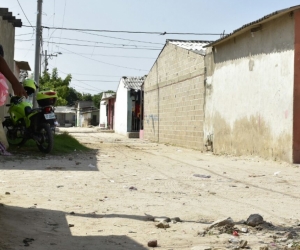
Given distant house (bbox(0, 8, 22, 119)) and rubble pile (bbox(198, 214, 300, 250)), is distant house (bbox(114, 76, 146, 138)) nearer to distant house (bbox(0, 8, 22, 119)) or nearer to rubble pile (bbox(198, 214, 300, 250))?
distant house (bbox(0, 8, 22, 119))

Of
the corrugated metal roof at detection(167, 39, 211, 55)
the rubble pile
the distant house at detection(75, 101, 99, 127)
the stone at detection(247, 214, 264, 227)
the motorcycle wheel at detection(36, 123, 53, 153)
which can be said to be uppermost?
the corrugated metal roof at detection(167, 39, 211, 55)

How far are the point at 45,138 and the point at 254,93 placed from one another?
5249mm

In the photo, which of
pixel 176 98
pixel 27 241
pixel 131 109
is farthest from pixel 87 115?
pixel 27 241

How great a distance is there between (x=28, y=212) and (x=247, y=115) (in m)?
8.42

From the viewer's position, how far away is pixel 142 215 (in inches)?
175

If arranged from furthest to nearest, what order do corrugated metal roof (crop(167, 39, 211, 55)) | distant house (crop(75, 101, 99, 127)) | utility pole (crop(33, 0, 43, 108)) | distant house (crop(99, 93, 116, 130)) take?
distant house (crop(75, 101, 99, 127)) < distant house (crop(99, 93, 116, 130)) < utility pole (crop(33, 0, 43, 108)) < corrugated metal roof (crop(167, 39, 211, 55))

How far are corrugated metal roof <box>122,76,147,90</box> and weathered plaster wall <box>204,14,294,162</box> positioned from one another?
50.4ft

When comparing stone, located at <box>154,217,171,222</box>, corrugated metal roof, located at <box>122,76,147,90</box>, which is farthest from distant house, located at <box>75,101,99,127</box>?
stone, located at <box>154,217,171,222</box>

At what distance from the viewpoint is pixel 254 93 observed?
37.4 feet

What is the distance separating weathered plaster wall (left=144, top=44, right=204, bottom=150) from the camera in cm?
1543

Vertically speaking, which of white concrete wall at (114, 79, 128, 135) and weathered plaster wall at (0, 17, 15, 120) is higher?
weathered plaster wall at (0, 17, 15, 120)

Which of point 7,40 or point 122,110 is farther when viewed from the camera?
point 122,110

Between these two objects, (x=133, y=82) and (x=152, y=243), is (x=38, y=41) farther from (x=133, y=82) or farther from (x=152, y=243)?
(x=152, y=243)

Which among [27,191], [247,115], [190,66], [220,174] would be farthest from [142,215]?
[190,66]
